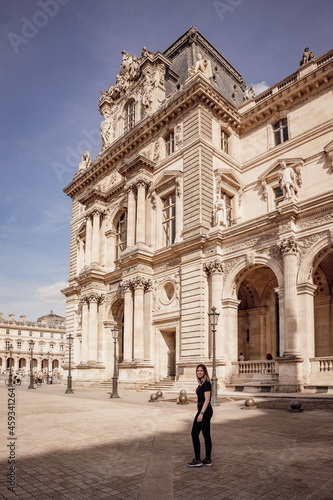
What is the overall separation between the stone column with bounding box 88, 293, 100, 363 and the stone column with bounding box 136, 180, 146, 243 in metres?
7.63

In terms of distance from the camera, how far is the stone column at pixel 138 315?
29719 mm

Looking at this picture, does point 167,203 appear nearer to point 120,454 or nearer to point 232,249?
point 232,249

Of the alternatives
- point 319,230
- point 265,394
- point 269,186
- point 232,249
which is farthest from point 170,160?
point 265,394

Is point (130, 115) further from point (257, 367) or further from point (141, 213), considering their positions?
point (257, 367)

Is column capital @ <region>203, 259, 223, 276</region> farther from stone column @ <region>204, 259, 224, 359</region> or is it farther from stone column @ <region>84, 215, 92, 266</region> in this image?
stone column @ <region>84, 215, 92, 266</region>

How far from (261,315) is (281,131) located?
13363mm

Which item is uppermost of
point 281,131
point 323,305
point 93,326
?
point 281,131

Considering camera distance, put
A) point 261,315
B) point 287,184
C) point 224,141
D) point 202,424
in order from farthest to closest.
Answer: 1. point 224,141
2. point 261,315
3. point 287,184
4. point 202,424

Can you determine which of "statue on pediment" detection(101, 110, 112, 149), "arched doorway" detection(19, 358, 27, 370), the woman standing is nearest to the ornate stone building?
"statue on pediment" detection(101, 110, 112, 149)

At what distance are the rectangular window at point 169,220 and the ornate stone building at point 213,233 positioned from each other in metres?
0.11

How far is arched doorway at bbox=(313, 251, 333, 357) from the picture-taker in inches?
978

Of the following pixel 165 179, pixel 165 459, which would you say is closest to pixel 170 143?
pixel 165 179

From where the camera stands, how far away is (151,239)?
3203 centimetres

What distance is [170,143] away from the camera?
32781 millimetres
